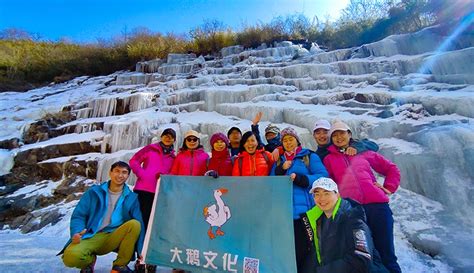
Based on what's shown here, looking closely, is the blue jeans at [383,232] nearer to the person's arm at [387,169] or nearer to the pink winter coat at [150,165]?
the person's arm at [387,169]

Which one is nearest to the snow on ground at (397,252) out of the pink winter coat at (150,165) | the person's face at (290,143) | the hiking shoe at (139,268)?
the hiking shoe at (139,268)

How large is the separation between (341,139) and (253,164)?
71cm

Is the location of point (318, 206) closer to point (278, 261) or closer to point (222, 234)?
point (278, 261)

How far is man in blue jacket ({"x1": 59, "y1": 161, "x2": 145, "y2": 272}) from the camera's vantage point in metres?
2.27

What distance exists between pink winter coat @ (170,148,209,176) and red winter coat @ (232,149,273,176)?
14.5 inches

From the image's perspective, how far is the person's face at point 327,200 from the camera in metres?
1.84

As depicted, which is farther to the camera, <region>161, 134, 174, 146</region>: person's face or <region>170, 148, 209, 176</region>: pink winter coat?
<region>161, 134, 174, 146</region>: person's face

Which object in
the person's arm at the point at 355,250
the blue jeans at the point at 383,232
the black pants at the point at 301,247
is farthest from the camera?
the blue jeans at the point at 383,232

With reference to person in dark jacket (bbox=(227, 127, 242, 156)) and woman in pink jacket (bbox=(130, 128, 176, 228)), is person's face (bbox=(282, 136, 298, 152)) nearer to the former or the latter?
person in dark jacket (bbox=(227, 127, 242, 156))

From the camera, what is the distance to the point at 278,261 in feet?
6.64

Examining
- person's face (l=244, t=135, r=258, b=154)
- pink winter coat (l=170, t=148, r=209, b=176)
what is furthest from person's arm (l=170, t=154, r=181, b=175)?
person's face (l=244, t=135, r=258, b=154)

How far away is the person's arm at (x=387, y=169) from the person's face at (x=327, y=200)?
2.46 ft

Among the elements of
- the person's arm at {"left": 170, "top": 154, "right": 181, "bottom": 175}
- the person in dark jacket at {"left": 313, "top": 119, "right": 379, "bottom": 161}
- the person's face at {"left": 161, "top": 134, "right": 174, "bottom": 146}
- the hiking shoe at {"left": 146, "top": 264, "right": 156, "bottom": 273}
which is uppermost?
the person's face at {"left": 161, "top": 134, "right": 174, "bottom": 146}

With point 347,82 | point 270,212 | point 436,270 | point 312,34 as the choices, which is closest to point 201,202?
point 270,212
